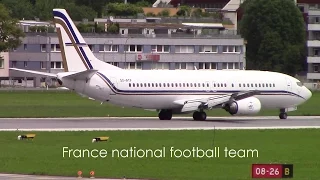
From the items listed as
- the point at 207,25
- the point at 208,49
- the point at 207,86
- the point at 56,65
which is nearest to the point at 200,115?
the point at 207,86

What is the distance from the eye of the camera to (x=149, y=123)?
6919 cm

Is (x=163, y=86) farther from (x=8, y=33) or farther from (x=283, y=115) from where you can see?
(x=8, y=33)

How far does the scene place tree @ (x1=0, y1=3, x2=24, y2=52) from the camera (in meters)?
139

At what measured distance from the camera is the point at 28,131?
5966 cm

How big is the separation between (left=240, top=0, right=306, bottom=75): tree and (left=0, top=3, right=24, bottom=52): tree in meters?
34.3

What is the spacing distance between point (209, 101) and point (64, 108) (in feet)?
65.0

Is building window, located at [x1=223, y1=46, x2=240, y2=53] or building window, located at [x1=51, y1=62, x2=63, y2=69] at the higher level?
building window, located at [x1=223, y1=46, x2=240, y2=53]

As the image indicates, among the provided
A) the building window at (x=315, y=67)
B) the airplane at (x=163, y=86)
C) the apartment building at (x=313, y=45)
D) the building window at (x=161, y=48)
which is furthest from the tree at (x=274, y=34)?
the airplane at (x=163, y=86)

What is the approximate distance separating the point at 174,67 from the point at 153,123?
74.3m

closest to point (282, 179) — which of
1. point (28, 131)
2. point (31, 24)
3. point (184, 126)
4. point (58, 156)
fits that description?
point (58, 156)

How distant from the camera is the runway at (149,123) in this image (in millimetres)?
64188

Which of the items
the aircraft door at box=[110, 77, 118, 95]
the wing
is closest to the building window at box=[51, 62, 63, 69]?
the wing

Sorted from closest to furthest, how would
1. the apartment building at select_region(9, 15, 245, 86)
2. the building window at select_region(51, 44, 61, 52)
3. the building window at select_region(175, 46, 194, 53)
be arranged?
the apartment building at select_region(9, 15, 245, 86)
the building window at select_region(175, 46, 194, 53)
the building window at select_region(51, 44, 61, 52)

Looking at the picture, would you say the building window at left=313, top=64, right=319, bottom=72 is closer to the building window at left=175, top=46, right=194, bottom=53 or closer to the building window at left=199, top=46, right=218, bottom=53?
the building window at left=199, top=46, right=218, bottom=53
